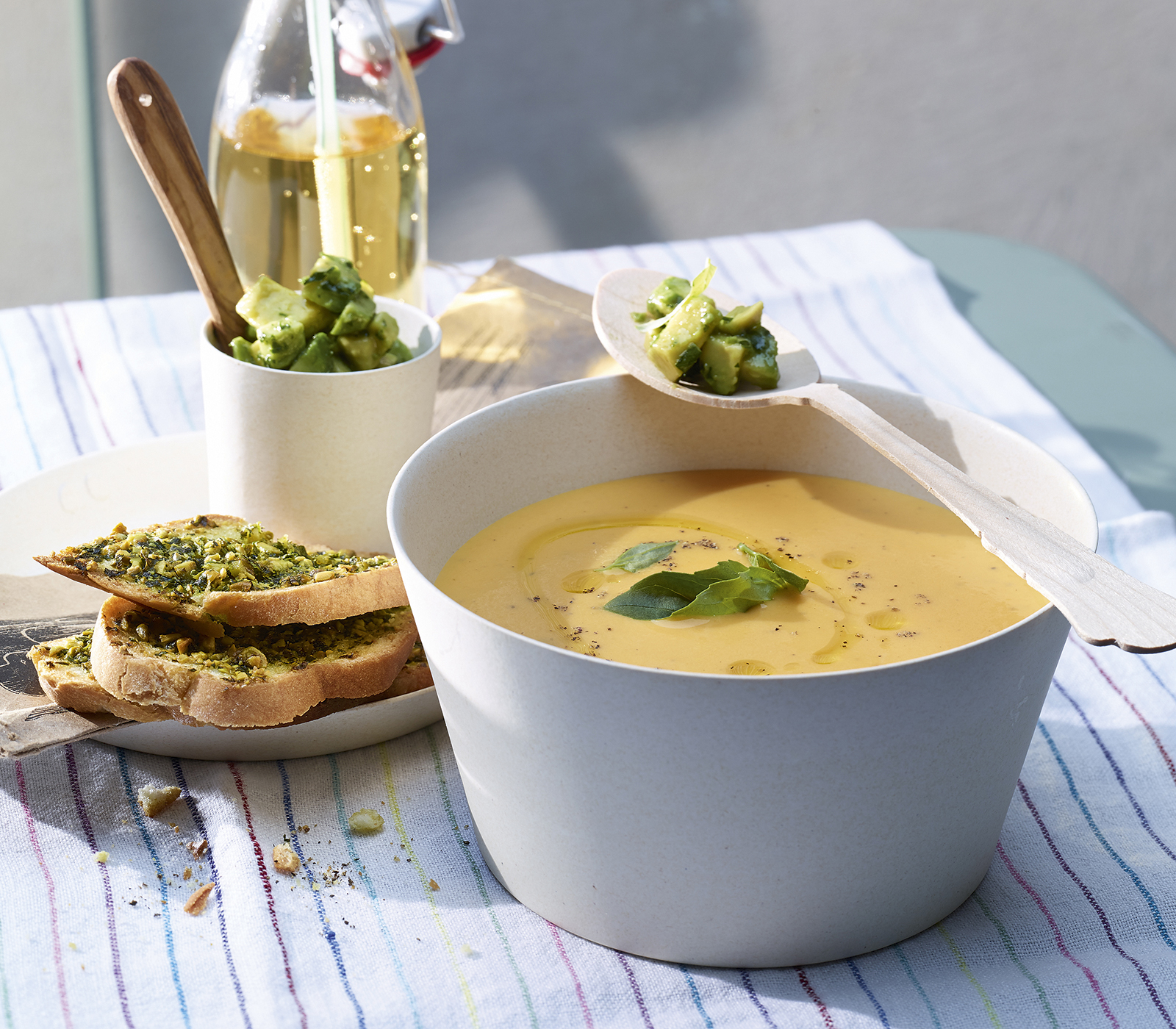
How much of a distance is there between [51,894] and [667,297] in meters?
0.75

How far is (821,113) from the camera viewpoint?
3492 millimetres

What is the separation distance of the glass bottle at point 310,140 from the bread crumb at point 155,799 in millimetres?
719

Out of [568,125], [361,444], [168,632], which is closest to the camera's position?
[168,632]

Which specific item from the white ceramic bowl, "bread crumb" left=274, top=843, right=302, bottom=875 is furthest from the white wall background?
"bread crumb" left=274, top=843, right=302, bottom=875

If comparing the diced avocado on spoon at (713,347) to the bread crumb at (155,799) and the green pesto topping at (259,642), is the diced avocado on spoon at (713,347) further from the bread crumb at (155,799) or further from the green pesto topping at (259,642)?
the bread crumb at (155,799)

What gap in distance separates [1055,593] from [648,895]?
323 millimetres

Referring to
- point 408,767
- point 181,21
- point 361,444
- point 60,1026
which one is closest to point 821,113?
point 181,21

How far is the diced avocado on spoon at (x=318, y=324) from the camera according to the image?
1170 mm

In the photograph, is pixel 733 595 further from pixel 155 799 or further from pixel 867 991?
pixel 155 799

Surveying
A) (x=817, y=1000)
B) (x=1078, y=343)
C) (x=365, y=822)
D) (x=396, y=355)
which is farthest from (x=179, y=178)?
(x=1078, y=343)

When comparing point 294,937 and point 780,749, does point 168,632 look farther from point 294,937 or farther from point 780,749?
point 780,749

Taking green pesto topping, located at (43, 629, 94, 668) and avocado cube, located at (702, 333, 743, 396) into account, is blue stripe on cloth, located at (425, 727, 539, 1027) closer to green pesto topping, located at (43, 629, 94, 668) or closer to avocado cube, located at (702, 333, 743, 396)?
green pesto topping, located at (43, 629, 94, 668)

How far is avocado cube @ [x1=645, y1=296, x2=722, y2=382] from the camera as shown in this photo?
1.13 metres

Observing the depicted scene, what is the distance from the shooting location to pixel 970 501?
0.88 metres
